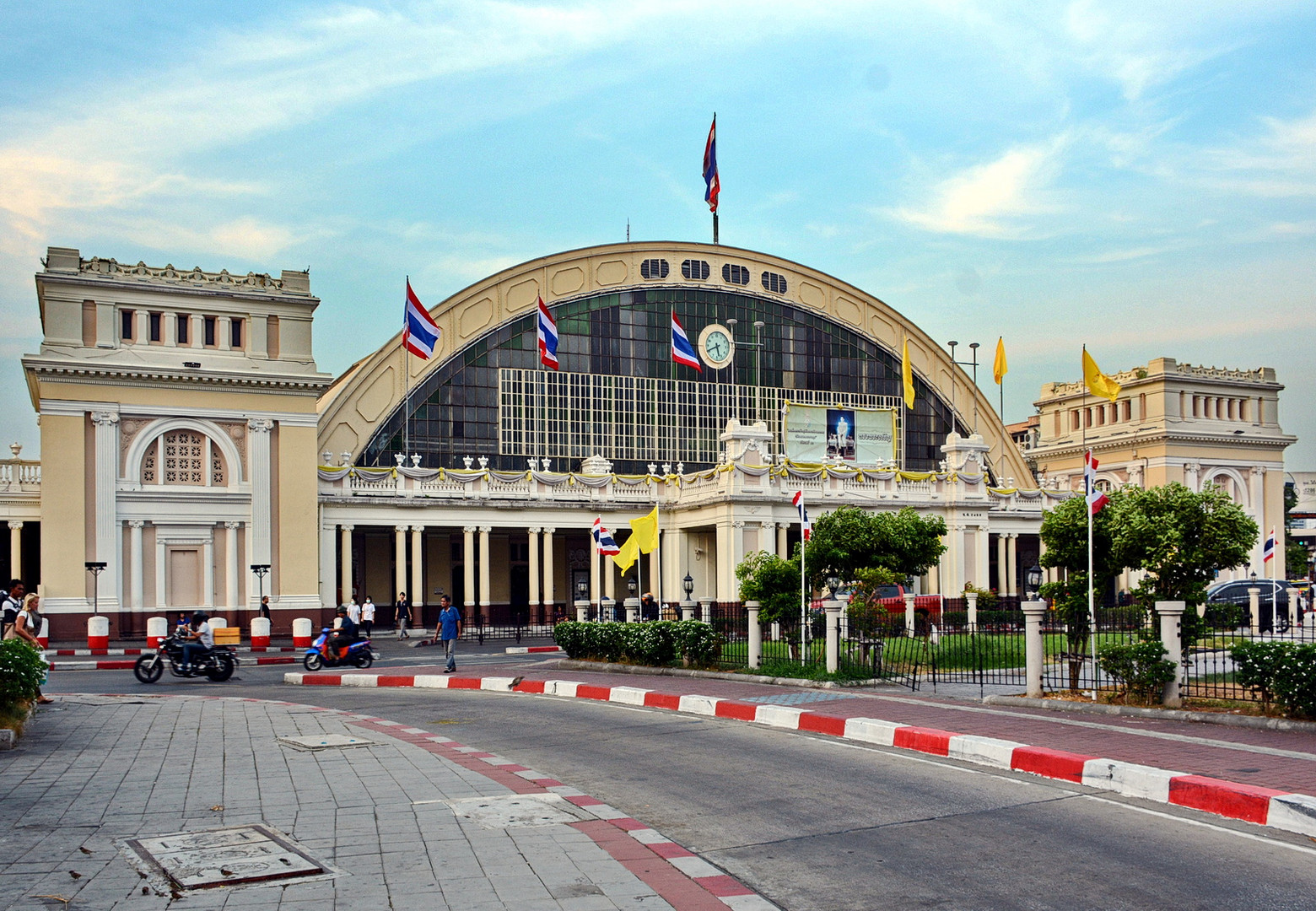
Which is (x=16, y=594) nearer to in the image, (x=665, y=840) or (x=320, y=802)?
(x=320, y=802)

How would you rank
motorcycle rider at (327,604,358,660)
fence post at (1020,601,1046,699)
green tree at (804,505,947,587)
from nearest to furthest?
fence post at (1020,601,1046,699) < motorcycle rider at (327,604,358,660) < green tree at (804,505,947,587)

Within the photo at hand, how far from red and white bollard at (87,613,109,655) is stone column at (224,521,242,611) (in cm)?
542

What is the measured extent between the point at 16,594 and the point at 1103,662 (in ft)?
89.5

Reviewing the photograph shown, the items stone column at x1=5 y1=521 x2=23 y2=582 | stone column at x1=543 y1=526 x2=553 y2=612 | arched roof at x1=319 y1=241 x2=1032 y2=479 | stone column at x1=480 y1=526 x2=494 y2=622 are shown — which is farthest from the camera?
arched roof at x1=319 y1=241 x2=1032 y2=479

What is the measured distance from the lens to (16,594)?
3145 cm

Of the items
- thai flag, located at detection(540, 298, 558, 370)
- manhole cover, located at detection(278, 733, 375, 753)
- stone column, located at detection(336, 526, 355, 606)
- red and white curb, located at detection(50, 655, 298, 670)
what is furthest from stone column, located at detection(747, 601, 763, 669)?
thai flag, located at detection(540, 298, 558, 370)

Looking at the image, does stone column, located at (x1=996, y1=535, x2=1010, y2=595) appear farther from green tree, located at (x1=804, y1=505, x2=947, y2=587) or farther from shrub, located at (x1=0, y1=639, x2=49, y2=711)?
shrub, located at (x1=0, y1=639, x2=49, y2=711)

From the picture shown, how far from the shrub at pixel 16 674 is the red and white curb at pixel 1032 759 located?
9.39 m

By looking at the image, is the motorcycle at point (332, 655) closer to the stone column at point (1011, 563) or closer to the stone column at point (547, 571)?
the stone column at point (547, 571)

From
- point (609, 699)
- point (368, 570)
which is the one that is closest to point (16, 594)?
point (609, 699)

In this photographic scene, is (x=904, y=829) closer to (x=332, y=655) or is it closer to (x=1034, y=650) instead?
(x=1034, y=650)

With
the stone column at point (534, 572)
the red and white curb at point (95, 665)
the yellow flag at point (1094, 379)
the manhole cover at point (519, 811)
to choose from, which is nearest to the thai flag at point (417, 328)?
the stone column at point (534, 572)

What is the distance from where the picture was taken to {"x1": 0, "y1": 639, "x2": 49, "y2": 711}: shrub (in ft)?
46.6

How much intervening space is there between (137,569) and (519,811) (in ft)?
122
